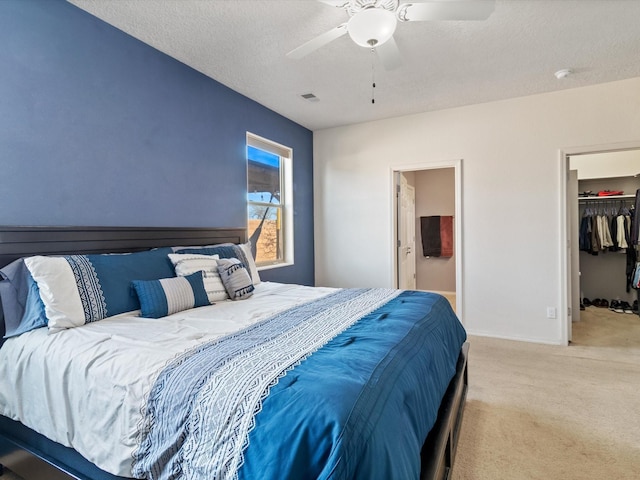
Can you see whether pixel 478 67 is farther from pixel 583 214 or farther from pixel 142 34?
pixel 583 214

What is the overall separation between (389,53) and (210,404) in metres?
2.24

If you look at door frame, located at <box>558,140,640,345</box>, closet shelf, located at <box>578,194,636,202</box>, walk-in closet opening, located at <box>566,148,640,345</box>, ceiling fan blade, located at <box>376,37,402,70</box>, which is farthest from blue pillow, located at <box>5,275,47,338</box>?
closet shelf, located at <box>578,194,636,202</box>

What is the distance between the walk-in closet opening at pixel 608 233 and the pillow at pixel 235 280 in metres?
4.59

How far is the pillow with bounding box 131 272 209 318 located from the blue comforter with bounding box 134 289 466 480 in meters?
0.70

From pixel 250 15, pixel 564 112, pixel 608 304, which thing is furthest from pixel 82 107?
pixel 608 304

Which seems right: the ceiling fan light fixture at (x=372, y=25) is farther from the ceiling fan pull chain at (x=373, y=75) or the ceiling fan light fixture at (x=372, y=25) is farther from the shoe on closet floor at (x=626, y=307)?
the shoe on closet floor at (x=626, y=307)

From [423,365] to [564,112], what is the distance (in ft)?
11.7

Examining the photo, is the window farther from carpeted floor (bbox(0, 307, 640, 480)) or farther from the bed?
carpeted floor (bbox(0, 307, 640, 480))

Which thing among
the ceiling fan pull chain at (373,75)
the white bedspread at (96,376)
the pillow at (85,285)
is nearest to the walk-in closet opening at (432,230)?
the ceiling fan pull chain at (373,75)

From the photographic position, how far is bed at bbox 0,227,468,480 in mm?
936

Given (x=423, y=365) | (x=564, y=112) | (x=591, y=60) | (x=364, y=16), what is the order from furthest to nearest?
(x=564, y=112)
(x=591, y=60)
(x=364, y=16)
(x=423, y=365)

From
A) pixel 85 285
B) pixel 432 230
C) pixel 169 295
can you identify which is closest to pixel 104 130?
pixel 85 285

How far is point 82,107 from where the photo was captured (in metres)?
2.27

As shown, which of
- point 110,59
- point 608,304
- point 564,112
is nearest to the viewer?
point 110,59
